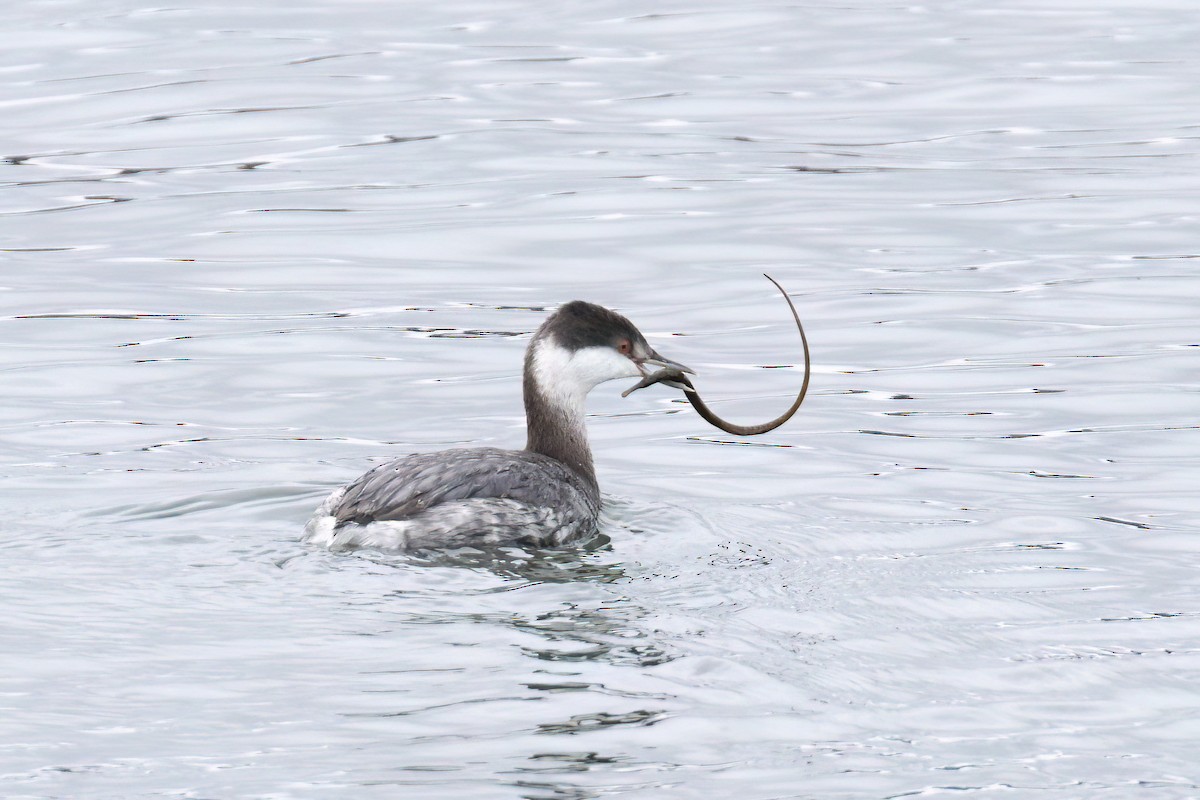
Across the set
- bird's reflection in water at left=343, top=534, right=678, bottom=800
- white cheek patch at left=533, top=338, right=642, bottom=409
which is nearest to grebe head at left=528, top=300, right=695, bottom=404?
white cheek patch at left=533, top=338, right=642, bottom=409

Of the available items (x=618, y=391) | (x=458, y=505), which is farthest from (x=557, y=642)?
(x=618, y=391)

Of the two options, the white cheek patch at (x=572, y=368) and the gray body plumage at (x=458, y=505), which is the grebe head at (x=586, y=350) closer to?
the white cheek patch at (x=572, y=368)

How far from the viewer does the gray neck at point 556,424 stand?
34.0ft

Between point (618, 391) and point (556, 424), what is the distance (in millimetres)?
3062

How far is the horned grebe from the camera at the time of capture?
910cm

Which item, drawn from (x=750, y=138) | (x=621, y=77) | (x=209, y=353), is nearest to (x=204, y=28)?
(x=621, y=77)

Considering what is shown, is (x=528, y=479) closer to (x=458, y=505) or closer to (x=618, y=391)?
(x=458, y=505)

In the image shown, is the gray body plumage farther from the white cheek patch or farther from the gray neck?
the white cheek patch

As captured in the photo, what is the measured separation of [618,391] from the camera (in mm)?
13414

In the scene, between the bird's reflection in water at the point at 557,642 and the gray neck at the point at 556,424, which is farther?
the gray neck at the point at 556,424

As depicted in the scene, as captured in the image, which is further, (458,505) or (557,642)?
(458,505)

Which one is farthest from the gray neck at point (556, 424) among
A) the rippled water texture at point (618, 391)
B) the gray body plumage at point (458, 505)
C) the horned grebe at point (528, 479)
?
the gray body plumage at point (458, 505)

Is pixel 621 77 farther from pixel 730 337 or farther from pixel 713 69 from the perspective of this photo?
pixel 730 337

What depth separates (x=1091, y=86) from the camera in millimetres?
21750
